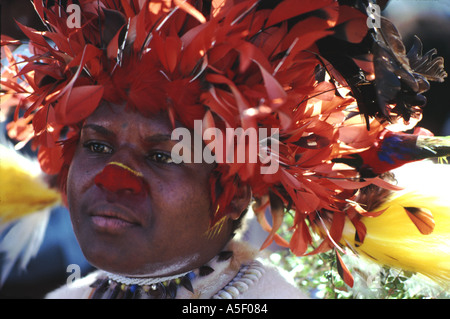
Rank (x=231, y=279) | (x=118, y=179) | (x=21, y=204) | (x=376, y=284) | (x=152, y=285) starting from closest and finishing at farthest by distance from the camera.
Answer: (x=118, y=179)
(x=152, y=285)
(x=231, y=279)
(x=376, y=284)
(x=21, y=204)

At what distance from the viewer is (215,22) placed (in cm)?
121

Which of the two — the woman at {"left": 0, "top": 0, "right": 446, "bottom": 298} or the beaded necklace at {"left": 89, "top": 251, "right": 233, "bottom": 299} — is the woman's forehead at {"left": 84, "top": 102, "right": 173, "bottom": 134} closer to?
the woman at {"left": 0, "top": 0, "right": 446, "bottom": 298}

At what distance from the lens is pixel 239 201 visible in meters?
1.50

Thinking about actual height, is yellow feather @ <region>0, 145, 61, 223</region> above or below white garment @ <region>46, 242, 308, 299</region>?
above

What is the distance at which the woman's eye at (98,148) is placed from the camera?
1426 mm

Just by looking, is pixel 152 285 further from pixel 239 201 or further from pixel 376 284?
pixel 376 284

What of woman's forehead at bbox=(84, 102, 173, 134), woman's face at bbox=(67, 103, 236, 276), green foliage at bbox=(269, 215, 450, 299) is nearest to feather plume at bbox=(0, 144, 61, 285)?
woman's face at bbox=(67, 103, 236, 276)

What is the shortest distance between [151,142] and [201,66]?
0.27 m

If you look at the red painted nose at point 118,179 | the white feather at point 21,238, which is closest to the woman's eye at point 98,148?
the red painted nose at point 118,179

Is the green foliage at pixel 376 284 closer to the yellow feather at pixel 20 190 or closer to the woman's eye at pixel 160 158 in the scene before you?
the woman's eye at pixel 160 158

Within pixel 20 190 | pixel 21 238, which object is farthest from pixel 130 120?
pixel 21 238

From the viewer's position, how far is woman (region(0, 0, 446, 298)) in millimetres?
1227

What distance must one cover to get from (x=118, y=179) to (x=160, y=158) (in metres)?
0.16
